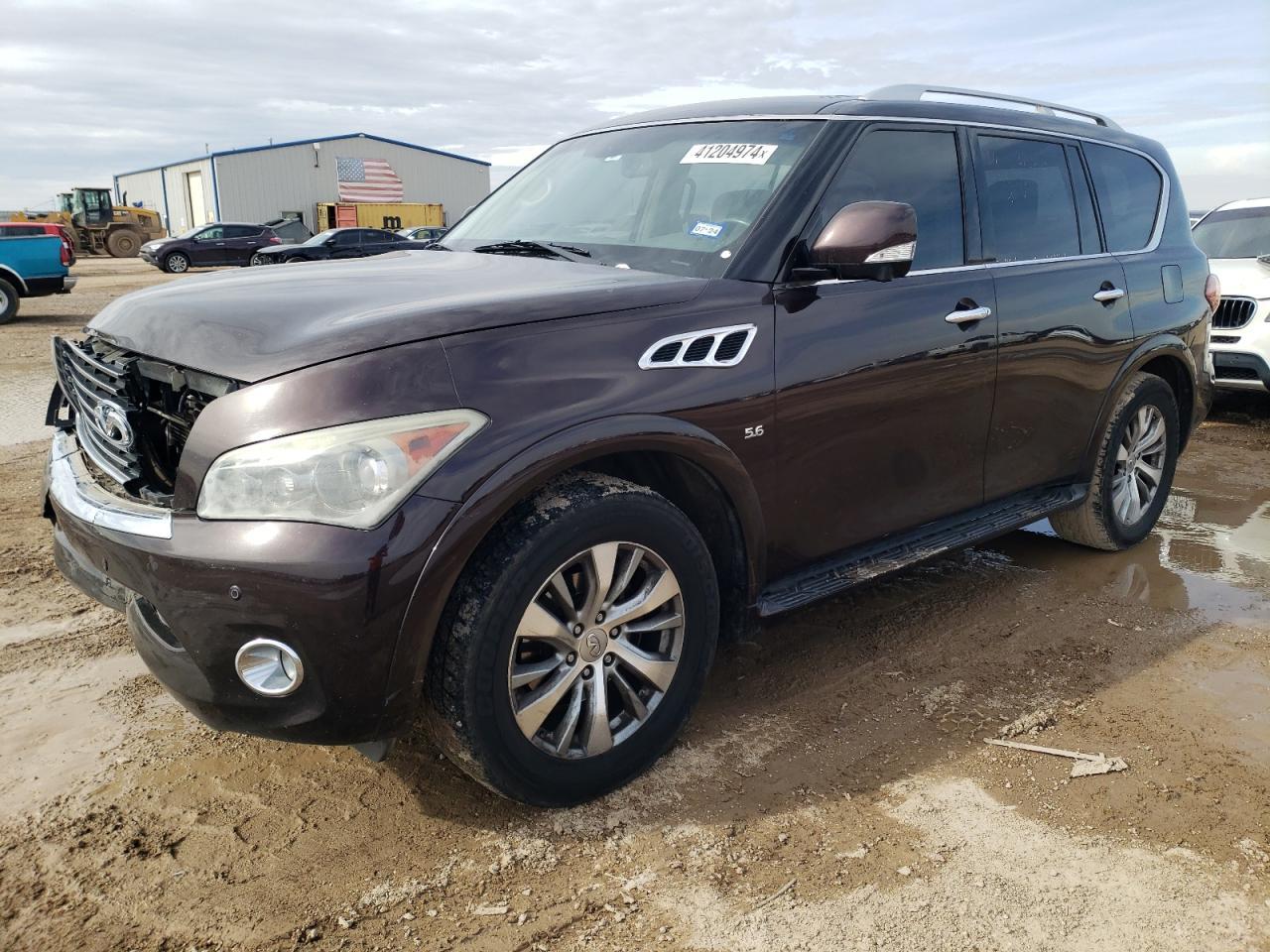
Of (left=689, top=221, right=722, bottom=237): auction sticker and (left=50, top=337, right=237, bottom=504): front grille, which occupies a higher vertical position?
(left=689, top=221, right=722, bottom=237): auction sticker

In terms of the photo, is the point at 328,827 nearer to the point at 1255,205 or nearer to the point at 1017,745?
the point at 1017,745

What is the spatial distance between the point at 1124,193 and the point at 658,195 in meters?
2.52

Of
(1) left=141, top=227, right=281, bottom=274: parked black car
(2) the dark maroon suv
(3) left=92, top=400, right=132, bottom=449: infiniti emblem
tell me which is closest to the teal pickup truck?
(2) the dark maroon suv

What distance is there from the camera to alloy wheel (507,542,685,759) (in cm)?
257

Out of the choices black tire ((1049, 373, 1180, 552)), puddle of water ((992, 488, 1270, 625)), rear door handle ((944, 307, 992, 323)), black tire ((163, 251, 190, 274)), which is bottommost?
black tire ((163, 251, 190, 274))

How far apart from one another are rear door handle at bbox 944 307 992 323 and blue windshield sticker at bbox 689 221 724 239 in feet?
2.98

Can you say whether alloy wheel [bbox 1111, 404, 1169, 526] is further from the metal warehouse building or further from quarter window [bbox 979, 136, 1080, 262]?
the metal warehouse building

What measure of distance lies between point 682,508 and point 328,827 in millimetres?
1305

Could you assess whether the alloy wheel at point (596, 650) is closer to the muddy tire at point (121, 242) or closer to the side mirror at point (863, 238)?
the side mirror at point (863, 238)

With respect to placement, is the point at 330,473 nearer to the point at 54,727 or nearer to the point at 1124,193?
the point at 54,727

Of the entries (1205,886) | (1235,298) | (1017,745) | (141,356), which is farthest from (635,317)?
(1235,298)

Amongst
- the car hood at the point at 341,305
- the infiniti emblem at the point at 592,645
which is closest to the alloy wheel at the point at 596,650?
the infiniti emblem at the point at 592,645

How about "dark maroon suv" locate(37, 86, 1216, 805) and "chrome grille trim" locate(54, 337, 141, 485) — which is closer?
"dark maroon suv" locate(37, 86, 1216, 805)

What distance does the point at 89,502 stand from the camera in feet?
8.66
